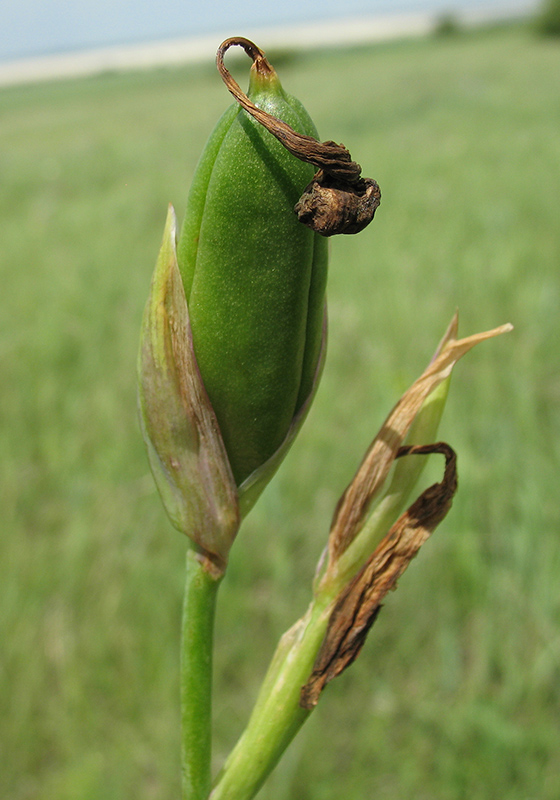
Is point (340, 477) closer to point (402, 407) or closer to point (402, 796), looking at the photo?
point (402, 796)

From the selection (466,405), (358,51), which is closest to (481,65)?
(358,51)

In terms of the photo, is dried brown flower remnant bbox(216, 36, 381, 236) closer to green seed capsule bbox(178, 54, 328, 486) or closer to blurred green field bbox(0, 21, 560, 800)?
green seed capsule bbox(178, 54, 328, 486)

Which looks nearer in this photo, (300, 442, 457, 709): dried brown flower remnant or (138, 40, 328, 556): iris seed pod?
(138, 40, 328, 556): iris seed pod

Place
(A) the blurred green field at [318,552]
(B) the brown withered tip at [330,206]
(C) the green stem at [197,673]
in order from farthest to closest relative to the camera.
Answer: (A) the blurred green field at [318,552] < (C) the green stem at [197,673] < (B) the brown withered tip at [330,206]

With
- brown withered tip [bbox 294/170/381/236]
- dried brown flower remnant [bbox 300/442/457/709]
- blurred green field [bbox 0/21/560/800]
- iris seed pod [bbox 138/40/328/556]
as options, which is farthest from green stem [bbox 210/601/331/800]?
blurred green field [bbox 0/21/560/800]

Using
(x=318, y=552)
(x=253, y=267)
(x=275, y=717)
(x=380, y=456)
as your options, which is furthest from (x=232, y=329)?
(x=318, y=552)

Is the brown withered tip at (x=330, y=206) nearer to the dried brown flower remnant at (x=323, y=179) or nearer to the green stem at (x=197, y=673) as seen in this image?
Answer: the dried brown flower remnant at (x=323, y=179)

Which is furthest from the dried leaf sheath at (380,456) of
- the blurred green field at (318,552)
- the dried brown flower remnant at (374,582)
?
the blurred green field at (318,552)
